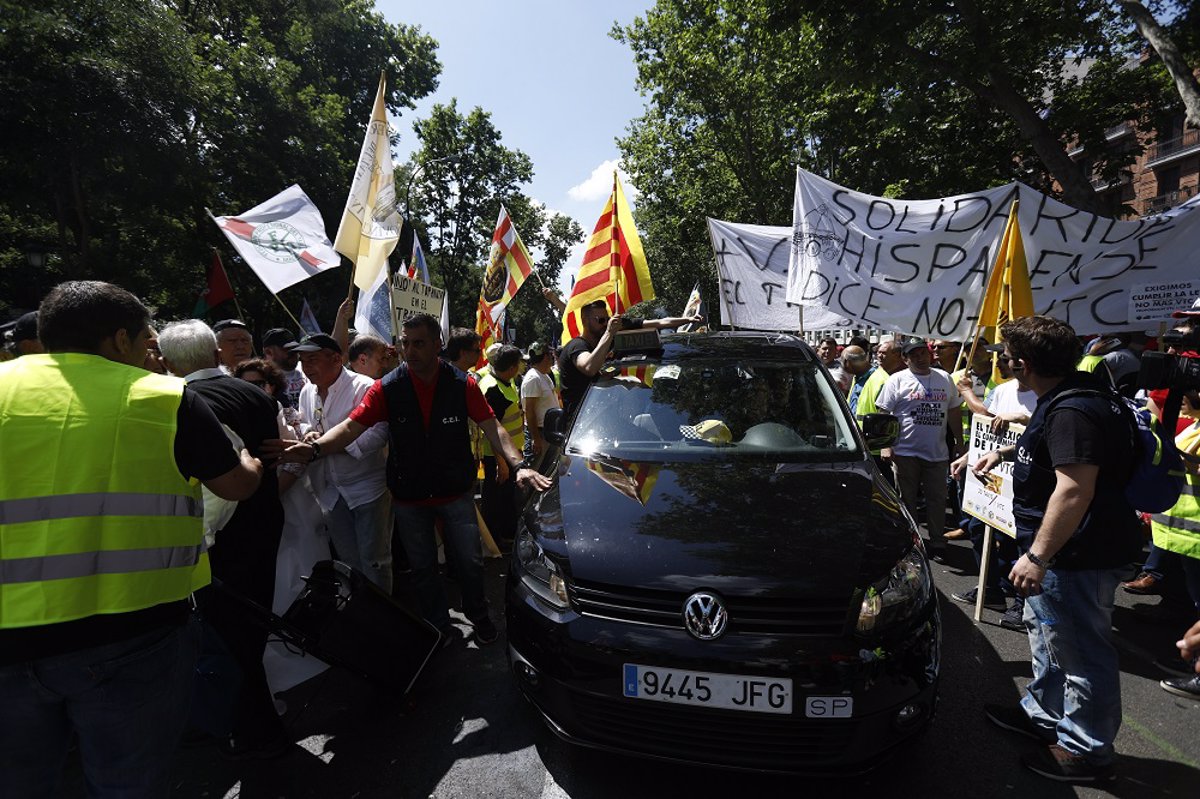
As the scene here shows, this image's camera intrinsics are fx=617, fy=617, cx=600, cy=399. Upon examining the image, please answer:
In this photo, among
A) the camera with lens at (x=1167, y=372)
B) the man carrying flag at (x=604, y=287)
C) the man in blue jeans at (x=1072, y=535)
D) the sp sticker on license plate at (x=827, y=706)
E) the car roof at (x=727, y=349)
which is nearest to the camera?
the sp sticker on license plate at (x=827, y=706)

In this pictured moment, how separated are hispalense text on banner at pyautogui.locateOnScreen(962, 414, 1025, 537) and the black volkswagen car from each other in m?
1.36

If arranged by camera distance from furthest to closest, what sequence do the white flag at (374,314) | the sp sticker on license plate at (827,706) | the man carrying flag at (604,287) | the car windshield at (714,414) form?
the white flag at (374,314), the man carrying flag at (604,287), the car windshield at (714,414), the sp sticker on license plate at (827,706)

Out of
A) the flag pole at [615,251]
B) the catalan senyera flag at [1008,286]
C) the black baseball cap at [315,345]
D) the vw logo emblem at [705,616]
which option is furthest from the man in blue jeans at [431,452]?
the catalan senyera flag at [1008,286]

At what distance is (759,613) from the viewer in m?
2.20

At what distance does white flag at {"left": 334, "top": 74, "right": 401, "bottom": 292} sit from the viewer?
177 inches

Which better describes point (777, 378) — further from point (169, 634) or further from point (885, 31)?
point (885, 31)

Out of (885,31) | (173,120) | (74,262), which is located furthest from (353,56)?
(885,31)

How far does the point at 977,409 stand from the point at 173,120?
18.5 m

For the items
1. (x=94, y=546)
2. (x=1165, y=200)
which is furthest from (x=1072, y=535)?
(x=1165, y=200)

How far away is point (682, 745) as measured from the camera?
7.26ft

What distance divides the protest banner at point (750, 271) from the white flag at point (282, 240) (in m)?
4.60

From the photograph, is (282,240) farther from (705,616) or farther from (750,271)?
(750,271)

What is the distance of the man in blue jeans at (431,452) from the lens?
3561 mm

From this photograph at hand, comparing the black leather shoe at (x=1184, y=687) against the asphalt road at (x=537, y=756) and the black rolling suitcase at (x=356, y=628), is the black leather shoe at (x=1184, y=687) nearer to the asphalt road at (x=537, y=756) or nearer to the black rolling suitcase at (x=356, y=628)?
the asphalt road at (x=537, y=756)
